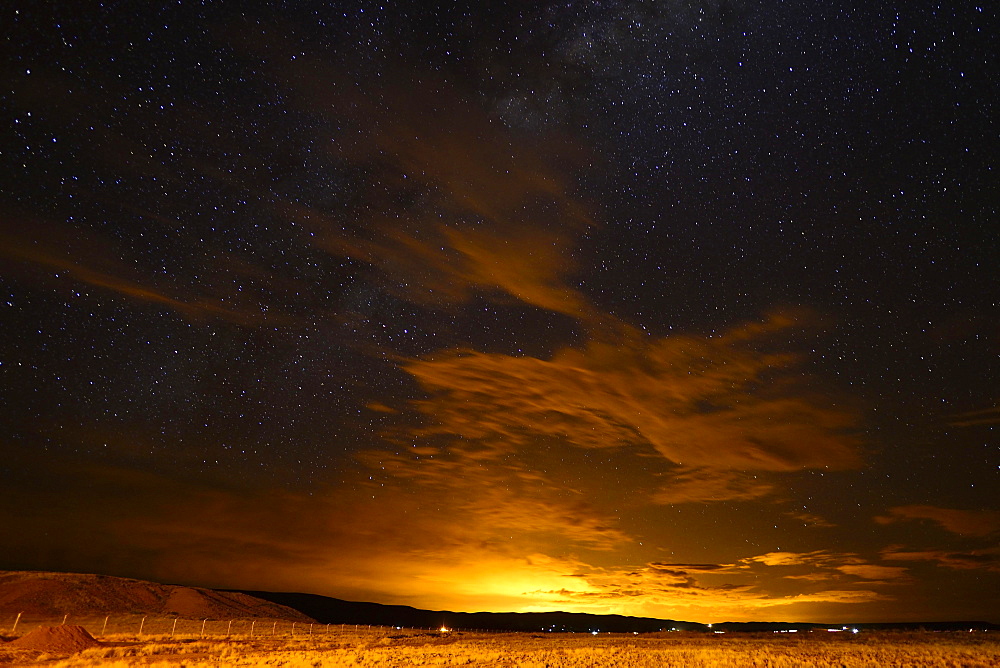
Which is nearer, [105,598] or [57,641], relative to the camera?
[57,641]

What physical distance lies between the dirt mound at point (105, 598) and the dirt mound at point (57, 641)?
75.1 m

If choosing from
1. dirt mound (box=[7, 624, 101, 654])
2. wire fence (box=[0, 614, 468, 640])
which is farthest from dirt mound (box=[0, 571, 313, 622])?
dirt mound (box=[7, 624, 101, 654])

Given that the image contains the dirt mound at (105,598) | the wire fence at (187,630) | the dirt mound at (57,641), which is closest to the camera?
the dirt mound at (57,641)

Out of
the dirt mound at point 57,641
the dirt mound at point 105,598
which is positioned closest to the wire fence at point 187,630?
the dirt mound at point 105,598

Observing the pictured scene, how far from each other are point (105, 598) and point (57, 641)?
93.4m

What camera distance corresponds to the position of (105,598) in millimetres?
109875

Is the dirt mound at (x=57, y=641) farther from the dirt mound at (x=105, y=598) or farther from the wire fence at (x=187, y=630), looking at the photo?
the dirt mound at (x=105, y=598)

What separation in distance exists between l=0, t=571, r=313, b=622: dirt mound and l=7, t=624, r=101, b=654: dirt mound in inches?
2957

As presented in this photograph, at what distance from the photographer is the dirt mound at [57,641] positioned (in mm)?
31859

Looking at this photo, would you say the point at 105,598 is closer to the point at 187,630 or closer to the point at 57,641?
the point at 187,630

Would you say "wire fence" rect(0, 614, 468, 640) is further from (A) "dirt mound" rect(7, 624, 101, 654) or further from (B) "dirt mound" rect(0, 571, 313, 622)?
(A) "dirt mound" rect(7, 624, 101, 654)

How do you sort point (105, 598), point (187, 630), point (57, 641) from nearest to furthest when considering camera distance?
point (57, 641), point (187, 630), point (105, 598)

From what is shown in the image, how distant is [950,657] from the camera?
34312 mm

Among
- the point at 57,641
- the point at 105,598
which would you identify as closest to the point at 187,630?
the point at 57,641
